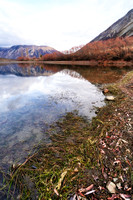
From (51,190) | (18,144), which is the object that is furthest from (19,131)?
(51,190)

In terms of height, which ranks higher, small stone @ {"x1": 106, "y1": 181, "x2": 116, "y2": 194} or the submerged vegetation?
small stone @ {"x1": 106, "y1": 181, "x2": 116, "y2": 194}

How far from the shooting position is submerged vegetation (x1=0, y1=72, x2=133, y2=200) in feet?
10.3

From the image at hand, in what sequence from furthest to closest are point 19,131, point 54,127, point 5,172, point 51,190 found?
point 54,127 < point 19,131 < point 5,172 < point 51,190

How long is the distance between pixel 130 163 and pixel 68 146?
2782 mm

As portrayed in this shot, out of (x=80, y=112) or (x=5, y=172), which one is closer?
(x=5, y=172)

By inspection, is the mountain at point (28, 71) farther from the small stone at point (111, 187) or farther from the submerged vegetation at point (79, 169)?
the small stone at point (111, 187)

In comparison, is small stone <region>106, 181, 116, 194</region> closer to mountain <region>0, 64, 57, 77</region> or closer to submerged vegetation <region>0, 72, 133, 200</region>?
submerged vegetation <region>0, 72, 133, 200</region>

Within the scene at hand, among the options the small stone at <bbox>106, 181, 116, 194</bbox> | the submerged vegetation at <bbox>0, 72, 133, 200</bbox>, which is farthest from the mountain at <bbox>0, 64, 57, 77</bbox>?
the small stone at <bbox>106, 181, 116, 194</bbox>

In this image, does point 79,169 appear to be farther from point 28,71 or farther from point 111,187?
point 28,71

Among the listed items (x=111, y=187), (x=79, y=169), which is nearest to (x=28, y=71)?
(x=79, y=169)

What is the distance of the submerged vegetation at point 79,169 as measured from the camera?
10.3 feet

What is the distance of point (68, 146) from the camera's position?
5.31 m

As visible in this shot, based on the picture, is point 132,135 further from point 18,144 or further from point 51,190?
point 18,144

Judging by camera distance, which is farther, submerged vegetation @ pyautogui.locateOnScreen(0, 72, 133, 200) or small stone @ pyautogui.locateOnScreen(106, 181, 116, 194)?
submerged vegetation @ pyautogui.locateOnScreen(0, 72, 133, 200)
